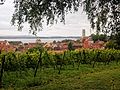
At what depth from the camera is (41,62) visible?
29.6m

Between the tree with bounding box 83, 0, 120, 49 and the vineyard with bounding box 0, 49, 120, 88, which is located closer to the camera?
the tree with bounding box 83, 0, 120, 49

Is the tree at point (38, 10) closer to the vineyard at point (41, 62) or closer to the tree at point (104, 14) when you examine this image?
the tree at point (104, 14)

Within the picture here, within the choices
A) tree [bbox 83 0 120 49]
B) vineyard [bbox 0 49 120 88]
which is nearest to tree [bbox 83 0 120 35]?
tree [bbox 83 0 120 49]

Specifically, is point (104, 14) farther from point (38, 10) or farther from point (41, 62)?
point (41, 62)

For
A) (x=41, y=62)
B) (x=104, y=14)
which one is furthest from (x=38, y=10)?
(x=41, y=62)

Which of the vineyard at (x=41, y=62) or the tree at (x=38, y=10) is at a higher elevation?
the tree at (x=38, y=10)

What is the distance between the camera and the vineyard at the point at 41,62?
2170 centimetres

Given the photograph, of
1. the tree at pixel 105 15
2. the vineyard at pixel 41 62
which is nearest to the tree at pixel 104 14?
the tree at pixel 105 15

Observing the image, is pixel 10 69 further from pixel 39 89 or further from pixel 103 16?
pixel 103 16

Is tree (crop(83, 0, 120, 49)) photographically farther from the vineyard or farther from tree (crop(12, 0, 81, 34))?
the vineyard

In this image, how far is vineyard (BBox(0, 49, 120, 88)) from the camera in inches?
854

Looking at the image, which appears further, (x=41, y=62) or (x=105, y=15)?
(x=41, y=62)

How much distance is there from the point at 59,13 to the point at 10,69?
16266mm

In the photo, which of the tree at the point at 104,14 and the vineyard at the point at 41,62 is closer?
the tree at the point at 104,14
